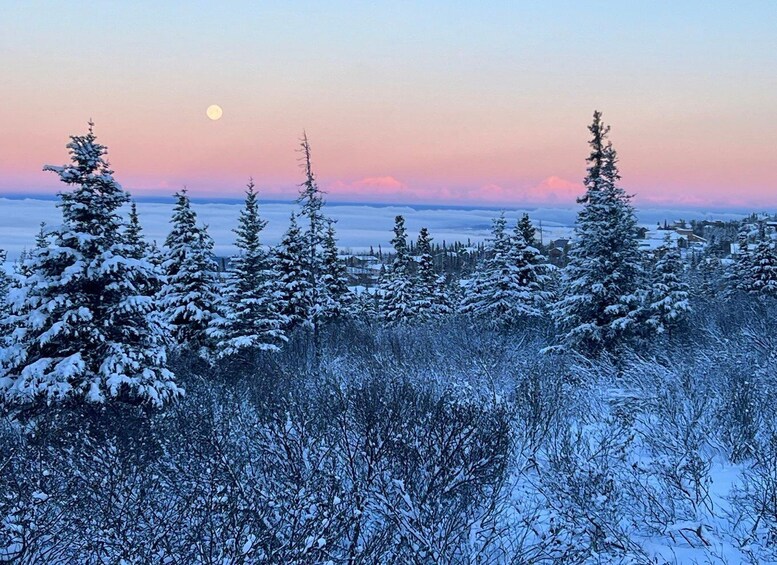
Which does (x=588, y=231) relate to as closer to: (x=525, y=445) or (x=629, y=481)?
(x=525, y=445)

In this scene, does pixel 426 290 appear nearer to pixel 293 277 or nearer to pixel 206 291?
pixel 293 277

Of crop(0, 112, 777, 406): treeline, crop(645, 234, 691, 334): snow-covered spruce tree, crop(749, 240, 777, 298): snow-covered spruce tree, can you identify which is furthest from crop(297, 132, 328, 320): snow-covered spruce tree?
crop(749, 240, 777, 298): snow-covered spruce tree

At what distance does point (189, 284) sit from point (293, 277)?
21.0 feet

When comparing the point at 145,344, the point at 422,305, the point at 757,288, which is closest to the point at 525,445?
the point at 145,344

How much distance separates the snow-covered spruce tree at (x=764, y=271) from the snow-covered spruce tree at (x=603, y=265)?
78.3ft

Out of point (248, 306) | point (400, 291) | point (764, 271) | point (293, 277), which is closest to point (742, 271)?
point (764, 271)

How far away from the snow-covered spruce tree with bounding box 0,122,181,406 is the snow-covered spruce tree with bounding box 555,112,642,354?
14.1m

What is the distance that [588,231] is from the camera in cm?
1645

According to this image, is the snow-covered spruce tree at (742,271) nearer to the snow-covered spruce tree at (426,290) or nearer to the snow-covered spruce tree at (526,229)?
the snow-covered spruce tree at (526,229)

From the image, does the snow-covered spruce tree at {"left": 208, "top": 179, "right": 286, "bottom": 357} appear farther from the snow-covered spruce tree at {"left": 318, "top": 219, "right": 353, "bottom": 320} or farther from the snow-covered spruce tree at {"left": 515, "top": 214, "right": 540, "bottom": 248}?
the snow-covered spruce tree at {"left": 515, "top": 214, "right": 540, "bottom": 248}

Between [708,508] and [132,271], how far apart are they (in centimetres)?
1360

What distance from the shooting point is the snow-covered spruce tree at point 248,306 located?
19.9m

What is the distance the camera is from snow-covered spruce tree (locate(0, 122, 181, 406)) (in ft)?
36.6

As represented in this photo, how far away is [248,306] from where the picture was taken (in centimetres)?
2084
